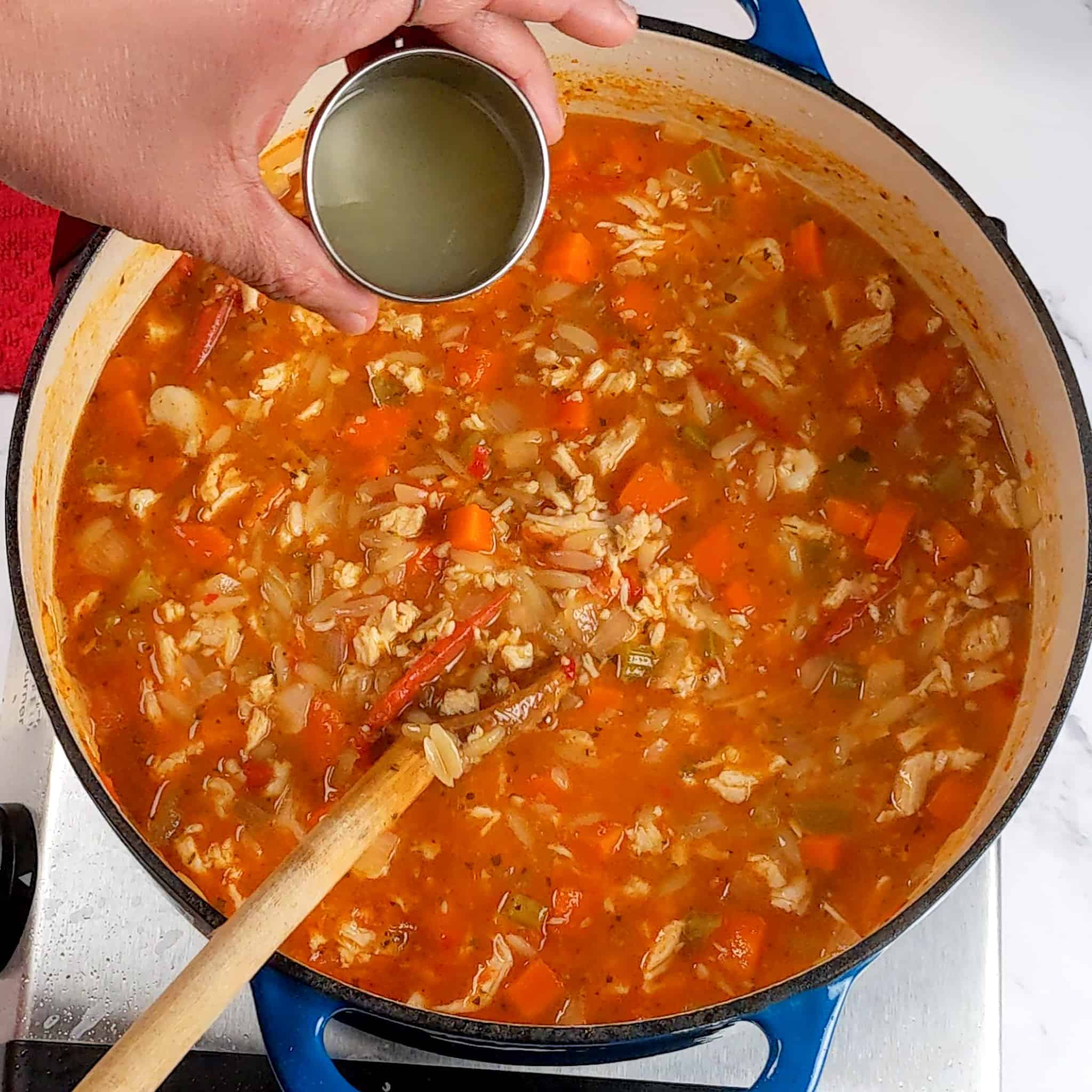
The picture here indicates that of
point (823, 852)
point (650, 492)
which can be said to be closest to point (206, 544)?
point (650, 492)

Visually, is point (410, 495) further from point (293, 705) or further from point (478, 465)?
point (293, 705)

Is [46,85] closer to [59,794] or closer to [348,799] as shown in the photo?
[348,799]

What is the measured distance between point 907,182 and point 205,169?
4.36 feet

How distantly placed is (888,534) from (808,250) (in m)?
0.60

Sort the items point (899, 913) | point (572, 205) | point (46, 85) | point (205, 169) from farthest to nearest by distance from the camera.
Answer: point (572, 205)
point (899, 913)
point (205, 169)
point (46, 85)

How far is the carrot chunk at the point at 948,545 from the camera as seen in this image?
2270 millimetres

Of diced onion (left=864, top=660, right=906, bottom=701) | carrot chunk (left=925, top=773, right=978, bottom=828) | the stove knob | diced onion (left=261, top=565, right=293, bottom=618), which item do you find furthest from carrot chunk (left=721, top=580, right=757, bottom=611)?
the stove knob

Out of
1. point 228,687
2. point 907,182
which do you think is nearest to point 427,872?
point 228,687

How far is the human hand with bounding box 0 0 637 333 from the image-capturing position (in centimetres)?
150

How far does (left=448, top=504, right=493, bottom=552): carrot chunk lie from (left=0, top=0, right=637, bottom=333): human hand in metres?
0.53

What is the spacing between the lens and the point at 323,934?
6.82 feet

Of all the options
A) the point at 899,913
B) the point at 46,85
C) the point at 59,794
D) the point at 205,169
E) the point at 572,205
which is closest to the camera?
the point at 46,85

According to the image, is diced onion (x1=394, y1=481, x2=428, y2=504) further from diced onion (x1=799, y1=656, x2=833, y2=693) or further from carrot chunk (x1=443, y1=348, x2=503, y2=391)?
diced onion (x1=799, y1=656, x2=833, y2=693)

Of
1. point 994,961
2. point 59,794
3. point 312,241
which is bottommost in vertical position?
point 59,794
